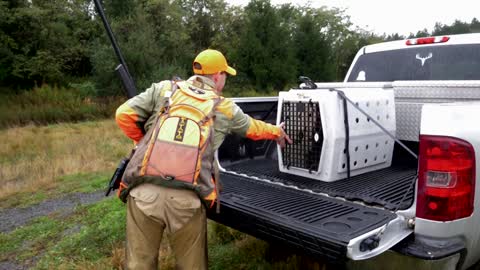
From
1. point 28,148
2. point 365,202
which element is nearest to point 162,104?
point 365,202

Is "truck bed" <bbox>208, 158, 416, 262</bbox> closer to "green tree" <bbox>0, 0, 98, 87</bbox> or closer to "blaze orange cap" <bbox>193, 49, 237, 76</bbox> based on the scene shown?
"blaze orange cap" <bbox>193, 49, 237, 76</bbox>

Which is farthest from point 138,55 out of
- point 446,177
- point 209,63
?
point 446,177

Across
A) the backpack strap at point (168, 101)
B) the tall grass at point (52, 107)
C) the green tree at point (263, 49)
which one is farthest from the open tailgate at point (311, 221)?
the green tree at point (263, 49)

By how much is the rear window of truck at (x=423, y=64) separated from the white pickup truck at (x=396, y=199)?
35.4 inches

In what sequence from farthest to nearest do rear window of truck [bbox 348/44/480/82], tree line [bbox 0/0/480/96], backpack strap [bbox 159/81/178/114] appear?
tree line [bbox 0/0/480/96], rear window of truck [bbox 348/44/480/82], backpack strap [bbox 159/81/178/114]

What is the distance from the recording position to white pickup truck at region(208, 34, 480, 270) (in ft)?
6.96

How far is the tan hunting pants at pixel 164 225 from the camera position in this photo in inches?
95.6

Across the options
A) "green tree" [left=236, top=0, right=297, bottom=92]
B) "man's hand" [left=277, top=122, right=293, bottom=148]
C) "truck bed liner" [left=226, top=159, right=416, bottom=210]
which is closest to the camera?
"truck bed liner" [left=226, top=159, right=416, bottom=210]

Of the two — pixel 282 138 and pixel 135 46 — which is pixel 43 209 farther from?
pixel 135 46

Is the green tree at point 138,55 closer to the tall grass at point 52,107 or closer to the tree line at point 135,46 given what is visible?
the tree line at point 135,46

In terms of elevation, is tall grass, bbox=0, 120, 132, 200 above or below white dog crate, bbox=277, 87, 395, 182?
below

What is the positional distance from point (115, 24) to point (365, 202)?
2283 centimetres

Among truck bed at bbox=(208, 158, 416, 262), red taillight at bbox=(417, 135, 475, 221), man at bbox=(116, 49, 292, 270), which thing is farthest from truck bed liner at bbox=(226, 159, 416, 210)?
man at bbox=(116, 49, 292, 270)

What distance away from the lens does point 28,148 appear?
1158 cm
